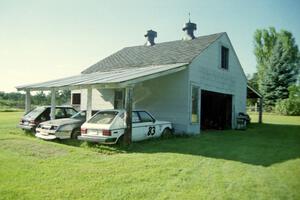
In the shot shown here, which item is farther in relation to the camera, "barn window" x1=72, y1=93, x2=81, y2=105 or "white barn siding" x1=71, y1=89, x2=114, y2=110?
"barn window" x1=72, y1=93, x2=81, y2=105

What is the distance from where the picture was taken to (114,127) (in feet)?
31.7

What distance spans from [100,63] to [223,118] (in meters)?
10.2

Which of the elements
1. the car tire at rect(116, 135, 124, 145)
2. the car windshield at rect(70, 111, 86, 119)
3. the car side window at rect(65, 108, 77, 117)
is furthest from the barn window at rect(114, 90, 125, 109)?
the car tire at rect(116, 135, 124, 145)

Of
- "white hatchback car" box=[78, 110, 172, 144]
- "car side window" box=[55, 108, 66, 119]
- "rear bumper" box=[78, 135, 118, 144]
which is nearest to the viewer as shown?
"rear bumper" box=[78, 135, 118, 144]

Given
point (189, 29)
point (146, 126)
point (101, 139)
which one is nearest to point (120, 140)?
point (101, 139)

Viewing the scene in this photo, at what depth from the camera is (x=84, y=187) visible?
542 centimetres

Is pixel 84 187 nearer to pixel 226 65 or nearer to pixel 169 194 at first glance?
pixel 169 194

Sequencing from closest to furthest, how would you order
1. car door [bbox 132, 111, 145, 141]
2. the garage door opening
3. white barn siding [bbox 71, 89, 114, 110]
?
car door [bbox 132, 111, 145, 141]
white barn siding [bbox 71, 89, 114, 110]
the garage door opening

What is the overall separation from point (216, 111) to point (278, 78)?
24.6 meters

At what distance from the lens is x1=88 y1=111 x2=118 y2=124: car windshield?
1003 centimetres

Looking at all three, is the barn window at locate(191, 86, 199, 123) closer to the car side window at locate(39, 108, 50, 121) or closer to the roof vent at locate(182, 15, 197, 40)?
the roof vent at locate(182, 15, 197, 40)

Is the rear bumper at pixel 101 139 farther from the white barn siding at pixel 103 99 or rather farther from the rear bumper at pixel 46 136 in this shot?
the white barn siding at pixel 103 99

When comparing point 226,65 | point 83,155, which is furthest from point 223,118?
point 83,155

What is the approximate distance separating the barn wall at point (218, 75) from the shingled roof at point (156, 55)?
525 mm
